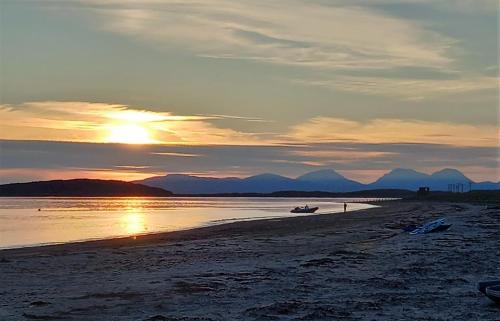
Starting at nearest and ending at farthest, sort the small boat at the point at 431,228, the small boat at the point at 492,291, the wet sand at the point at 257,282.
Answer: the small boat at the point at 492,291 → the wet sand at the point at 257,282 → the small boat at the point at 431,228

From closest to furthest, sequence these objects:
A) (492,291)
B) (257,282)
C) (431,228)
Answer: (492,291) < (257,282) < (431,228)

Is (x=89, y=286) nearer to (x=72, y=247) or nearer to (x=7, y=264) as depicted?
(x=7, y=264)

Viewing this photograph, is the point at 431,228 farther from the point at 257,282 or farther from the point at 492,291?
the point at 492,291

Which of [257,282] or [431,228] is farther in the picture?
[431,228]

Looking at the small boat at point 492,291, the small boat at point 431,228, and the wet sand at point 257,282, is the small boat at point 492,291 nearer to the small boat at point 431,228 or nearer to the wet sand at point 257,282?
the wet sand at point 257,282

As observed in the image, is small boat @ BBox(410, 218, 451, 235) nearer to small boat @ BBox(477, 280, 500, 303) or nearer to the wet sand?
the wet sand

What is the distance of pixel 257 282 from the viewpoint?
1731 centimetres

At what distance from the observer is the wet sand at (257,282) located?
13.5 meters

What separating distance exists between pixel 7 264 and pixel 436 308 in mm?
14400

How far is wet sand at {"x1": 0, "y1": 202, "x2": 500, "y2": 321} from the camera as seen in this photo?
13484mm

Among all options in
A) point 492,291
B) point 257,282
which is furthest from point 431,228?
point 492,291

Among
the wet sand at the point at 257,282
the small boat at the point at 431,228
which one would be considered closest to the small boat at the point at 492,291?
the wet sand at the point at 257,282

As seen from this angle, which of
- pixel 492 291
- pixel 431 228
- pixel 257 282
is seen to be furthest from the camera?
pixel 431 228

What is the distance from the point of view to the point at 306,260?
21.8m
